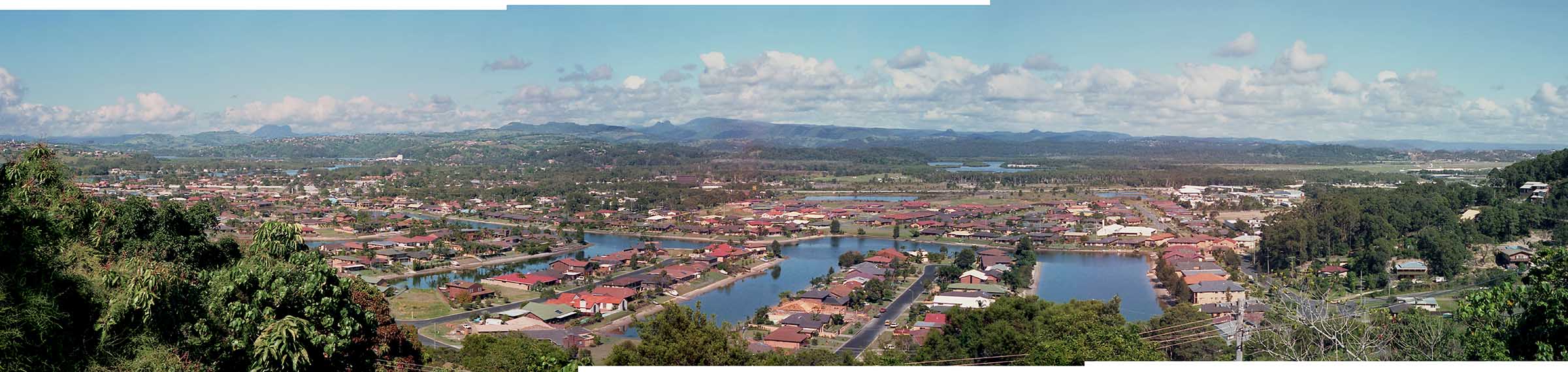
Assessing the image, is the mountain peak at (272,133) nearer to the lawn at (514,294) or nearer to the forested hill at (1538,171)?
the lawn at (514,294)

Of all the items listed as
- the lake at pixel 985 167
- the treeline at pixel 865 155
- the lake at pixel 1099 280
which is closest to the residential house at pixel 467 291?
the lake at pixel 1099 280

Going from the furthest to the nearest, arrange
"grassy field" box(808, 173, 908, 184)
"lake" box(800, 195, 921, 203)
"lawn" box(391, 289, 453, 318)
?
"grassy field" box(808, 173, 908, 184) → "lake" box(800, 195, 921, 203) → "lawn" box(391, 289, 453, 318)

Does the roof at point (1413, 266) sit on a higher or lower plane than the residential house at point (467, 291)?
higher

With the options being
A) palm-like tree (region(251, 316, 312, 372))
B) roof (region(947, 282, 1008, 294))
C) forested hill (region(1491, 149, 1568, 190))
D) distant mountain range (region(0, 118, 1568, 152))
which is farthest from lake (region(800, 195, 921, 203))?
palm-like tree (region(251, 316, 312, 372))

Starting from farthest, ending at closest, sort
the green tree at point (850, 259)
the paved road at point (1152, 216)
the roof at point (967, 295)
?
the paved road at point (1152, 216) → the green tree at point (850, 259) → the roof at point (967, 295)

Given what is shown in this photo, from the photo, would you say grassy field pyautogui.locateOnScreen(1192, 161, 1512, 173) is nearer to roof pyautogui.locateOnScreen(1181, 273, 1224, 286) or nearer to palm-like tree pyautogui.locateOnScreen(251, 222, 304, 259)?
roof pyautogui.locateOnScreen(1181, 273, 1224, 286)

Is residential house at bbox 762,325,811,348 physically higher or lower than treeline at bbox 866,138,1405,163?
lower

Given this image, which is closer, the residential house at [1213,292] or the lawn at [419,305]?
the residential house at [1213,292]
